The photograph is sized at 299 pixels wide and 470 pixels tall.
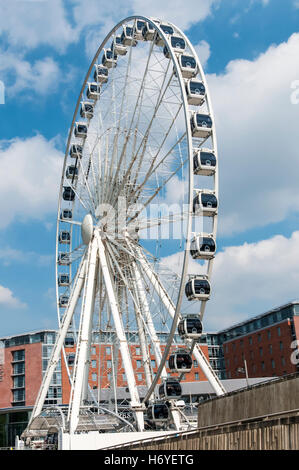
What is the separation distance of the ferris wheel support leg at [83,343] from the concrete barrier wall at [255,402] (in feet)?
26.2

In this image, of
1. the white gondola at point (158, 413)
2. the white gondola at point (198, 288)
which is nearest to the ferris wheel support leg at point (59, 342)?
the white gondola at point (158, 413)

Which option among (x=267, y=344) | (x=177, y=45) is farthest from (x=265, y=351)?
(x=177, y=45)

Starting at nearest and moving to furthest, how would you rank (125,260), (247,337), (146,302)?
(146,302), (125,260), (247,337)

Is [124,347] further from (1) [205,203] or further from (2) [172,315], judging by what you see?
(1) [205,203]

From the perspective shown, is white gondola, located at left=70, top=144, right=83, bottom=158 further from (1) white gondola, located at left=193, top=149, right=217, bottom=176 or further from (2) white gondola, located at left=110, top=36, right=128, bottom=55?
(1) white gondola, located at left=193, top=149, right=217, bottom=176

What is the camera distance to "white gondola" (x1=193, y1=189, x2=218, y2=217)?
25109 mm

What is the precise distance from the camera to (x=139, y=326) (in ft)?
100

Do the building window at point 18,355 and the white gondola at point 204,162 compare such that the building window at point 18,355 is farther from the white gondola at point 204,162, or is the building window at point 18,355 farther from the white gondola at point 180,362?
the white gondola at point 204,162

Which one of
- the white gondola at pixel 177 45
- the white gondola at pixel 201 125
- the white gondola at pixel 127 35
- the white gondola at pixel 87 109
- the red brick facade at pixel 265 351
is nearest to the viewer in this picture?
the white gondola at pixel 201 125

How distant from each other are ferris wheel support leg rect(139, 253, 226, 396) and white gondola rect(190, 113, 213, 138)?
24.2 ft

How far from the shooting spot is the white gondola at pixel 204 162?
25.4 metres

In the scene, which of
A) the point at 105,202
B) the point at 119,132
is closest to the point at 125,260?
the point at 105,202

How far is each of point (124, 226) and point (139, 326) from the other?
565 centimetres
